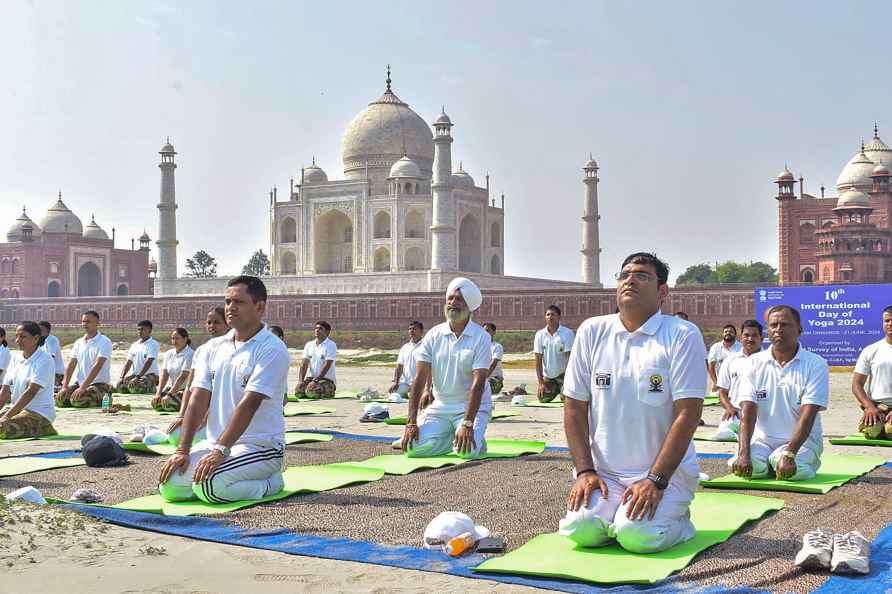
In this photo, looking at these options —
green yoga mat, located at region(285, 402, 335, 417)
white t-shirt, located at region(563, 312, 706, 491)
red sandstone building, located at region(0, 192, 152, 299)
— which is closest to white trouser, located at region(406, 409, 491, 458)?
white t-shirt, located at region(563, 312, 706, 491)

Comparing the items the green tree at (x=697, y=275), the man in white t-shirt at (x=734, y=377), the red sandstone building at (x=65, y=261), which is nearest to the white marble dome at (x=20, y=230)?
the red sandstone building at (x=65, y=261)

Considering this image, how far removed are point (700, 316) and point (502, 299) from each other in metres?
6.82

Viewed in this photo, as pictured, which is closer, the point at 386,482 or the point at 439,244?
the point at 386,482

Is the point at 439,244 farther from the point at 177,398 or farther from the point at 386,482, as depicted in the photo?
the point at 386,482

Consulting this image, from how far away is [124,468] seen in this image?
7.06m

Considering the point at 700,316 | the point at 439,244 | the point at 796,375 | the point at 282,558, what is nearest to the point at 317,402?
the point at 796,375

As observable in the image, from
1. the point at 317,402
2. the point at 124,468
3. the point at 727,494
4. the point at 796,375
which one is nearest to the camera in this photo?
the point at 727,494

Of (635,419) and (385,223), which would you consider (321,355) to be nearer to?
(635,419)

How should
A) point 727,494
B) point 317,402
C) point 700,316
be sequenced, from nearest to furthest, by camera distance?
point 727,494, point 317,402, point 700,316

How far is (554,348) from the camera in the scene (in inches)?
515

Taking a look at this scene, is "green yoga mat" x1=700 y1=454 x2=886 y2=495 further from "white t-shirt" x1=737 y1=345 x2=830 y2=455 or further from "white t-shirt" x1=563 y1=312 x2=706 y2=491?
"white t-shirt" x1=563 y1=312 x2=706 y2=491

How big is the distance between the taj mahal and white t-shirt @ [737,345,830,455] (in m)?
35.2

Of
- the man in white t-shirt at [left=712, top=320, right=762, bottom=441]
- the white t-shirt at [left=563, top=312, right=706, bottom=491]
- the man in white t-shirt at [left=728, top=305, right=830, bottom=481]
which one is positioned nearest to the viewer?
the white t-shirt at [left=563, top=312, right=706, bottom=491]

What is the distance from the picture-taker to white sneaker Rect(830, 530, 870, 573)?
13.5 ft
